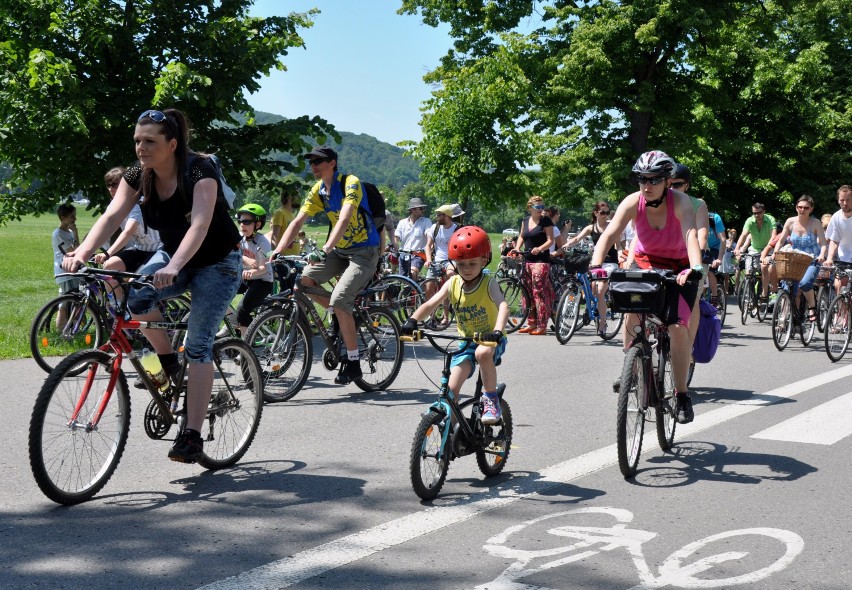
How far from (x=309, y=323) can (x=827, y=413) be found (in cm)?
431

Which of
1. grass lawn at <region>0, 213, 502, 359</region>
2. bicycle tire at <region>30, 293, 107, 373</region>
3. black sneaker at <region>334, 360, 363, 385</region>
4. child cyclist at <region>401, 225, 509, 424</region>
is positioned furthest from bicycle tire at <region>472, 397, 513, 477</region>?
grass lawn at <region>0, 213, 502, 359</region>

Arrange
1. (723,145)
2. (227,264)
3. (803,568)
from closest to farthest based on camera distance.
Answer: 1. (803,568)
2. (227,264)
3. (723,145)

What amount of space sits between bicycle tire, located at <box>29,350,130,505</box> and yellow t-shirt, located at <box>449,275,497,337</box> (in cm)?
186

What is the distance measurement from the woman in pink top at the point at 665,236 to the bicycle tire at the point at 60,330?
16.9 ft

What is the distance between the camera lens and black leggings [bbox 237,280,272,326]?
9.41 meters

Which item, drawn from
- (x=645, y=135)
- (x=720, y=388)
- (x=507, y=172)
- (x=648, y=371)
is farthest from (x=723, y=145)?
(x=648, y=371)

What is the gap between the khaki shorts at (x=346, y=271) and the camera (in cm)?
864

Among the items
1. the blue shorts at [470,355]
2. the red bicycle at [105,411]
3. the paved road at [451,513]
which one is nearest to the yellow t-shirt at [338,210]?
the paved road at [451,513]

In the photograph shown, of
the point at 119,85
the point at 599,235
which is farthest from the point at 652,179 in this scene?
the point at 599,235

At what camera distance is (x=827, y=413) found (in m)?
8.25

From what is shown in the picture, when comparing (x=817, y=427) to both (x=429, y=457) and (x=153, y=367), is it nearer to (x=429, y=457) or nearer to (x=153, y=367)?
(x=429, y=457)

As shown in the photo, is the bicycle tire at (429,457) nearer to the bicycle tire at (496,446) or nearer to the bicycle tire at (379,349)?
the bicycle tire at (496,446)

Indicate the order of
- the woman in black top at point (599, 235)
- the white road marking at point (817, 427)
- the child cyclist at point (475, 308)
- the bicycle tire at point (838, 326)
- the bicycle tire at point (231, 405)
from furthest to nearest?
the woman in black top at point (599, 235), the bicycle tire at point (838, 326), the white road marking at point (817, 427), the bicycle tire at point (231, 405), the child cyclist at point (475, 308)

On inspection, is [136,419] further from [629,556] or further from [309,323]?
[629,556]
